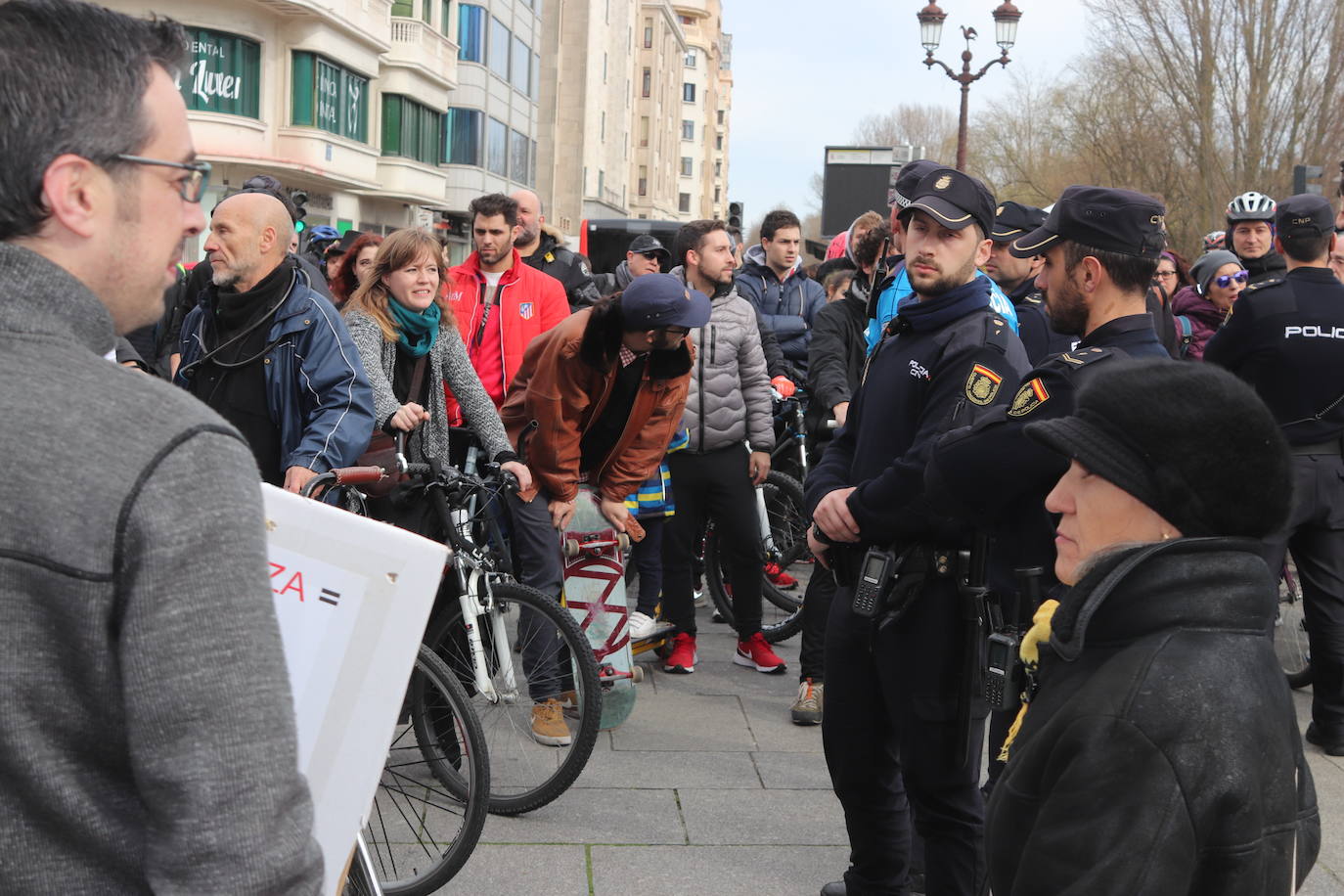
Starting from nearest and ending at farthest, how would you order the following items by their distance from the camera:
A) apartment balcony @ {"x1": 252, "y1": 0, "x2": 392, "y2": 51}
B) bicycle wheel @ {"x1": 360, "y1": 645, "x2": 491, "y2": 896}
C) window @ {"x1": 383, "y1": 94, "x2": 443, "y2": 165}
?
bicycle wheel @ {"x1": 360, "y1": 645, "x2": 491, "y2": 896} → apartment balcony @ {"x1": 252, "y1": 0, "x2": 392, "y2": 51} → window @ {"x1": 383, "y1": 94, "x2": 443, "y2": 165}

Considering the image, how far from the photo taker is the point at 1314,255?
5652 mm

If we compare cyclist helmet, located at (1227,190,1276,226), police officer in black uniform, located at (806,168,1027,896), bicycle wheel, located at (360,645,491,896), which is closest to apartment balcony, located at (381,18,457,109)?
cyclist helmet, located at (1227,190,1276,226)

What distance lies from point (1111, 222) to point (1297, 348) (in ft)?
8.75

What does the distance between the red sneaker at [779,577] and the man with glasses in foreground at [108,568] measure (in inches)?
251

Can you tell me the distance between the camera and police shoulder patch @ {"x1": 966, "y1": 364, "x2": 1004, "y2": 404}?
346 centimetres

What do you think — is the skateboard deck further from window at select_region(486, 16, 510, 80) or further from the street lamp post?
window at select_region(486, 16, 510, 80)

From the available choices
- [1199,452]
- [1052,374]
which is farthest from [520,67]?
[1199,452]

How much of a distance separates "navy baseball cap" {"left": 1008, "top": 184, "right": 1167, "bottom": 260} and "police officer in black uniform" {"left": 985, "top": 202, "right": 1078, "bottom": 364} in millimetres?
2153

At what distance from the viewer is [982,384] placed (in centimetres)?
348

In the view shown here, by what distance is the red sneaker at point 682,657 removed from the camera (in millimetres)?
6859

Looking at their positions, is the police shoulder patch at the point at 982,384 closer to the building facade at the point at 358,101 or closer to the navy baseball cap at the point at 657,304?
the navy baseball cap at the point at 657,304

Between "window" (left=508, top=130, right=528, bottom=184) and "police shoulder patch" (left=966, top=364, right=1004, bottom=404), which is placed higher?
"window" (left=508, top=130, right=528, bottom=184)

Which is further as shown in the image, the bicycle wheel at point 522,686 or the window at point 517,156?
the window at point 517,156

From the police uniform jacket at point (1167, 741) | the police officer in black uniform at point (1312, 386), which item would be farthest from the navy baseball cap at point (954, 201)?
the police officer in black uniform at point (1312, 386)
